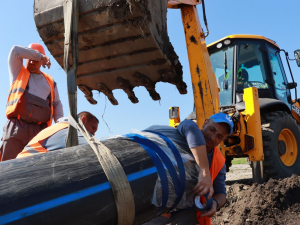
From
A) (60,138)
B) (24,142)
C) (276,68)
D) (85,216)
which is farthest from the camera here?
(276,68)

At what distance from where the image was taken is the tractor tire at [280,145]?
4.68m

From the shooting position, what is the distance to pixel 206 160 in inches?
92.0

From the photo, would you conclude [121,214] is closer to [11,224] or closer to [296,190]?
[11,224]

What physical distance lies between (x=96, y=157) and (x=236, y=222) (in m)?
2.77

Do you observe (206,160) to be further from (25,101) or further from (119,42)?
(25,101)

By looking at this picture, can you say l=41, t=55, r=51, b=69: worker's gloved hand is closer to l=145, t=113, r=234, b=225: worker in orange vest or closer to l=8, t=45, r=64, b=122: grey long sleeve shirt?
l=8, t=45, r=64, b=122: grey long sleeve shirt

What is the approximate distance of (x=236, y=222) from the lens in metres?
3.86

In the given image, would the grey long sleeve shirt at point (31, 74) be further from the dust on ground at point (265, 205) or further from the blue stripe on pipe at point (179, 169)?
the dust on ground at point (265, 205)

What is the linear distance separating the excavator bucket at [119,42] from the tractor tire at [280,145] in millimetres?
2069

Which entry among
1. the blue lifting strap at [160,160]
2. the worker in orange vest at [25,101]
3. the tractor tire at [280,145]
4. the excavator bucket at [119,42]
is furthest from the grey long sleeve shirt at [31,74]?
the tractor tire at [280,145]

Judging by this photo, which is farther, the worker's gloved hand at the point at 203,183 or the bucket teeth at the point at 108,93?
the bucket teeth at the point at 108,93

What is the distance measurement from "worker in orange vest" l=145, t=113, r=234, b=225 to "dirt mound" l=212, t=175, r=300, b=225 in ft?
4.35

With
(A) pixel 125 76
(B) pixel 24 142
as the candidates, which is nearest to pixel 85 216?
(B) pixel 24 142

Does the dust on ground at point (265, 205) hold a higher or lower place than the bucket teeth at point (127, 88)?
lower
